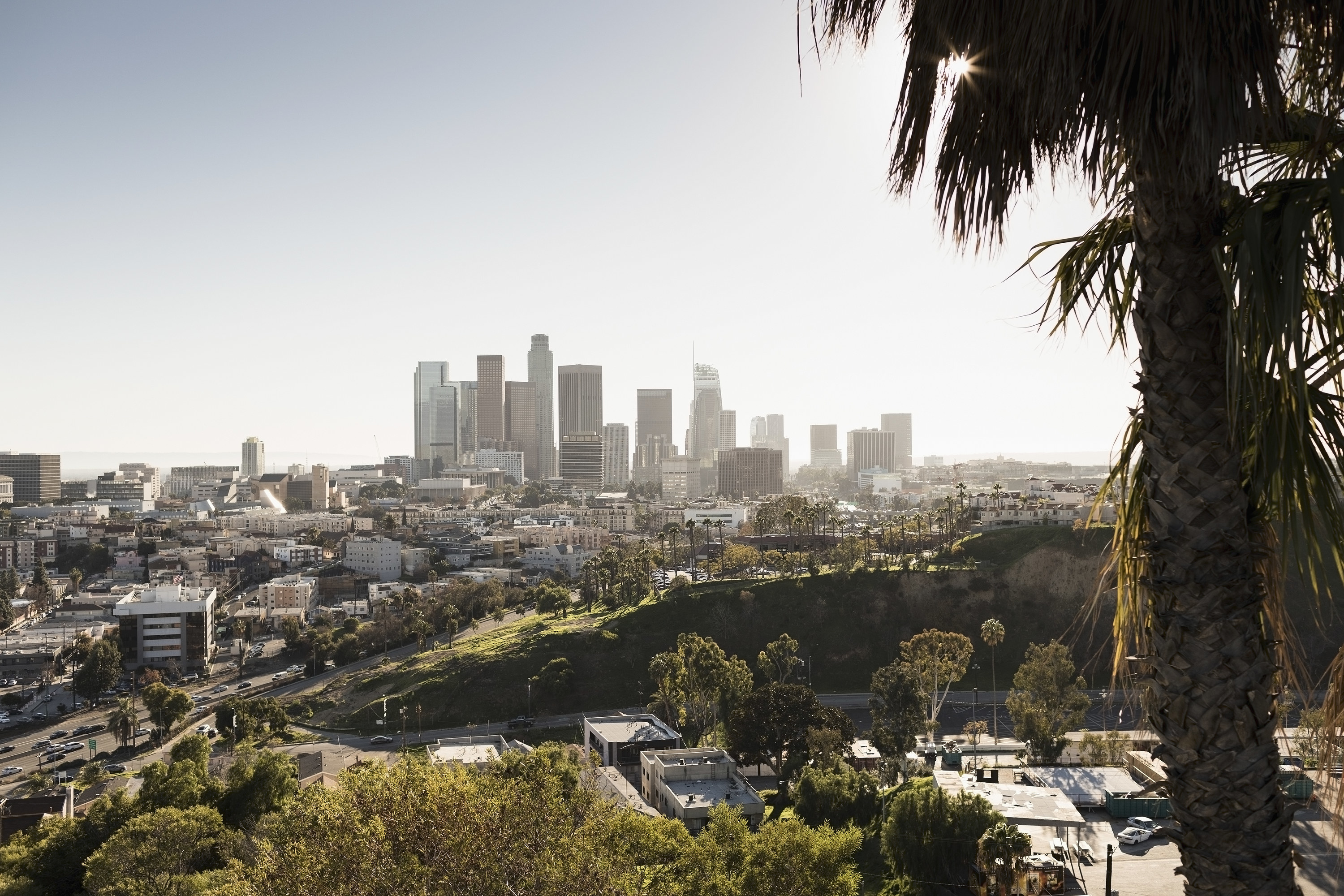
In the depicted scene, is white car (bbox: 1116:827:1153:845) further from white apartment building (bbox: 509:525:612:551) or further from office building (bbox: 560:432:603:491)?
office building (bbox: 560:432:603:491)

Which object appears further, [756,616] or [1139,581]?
[756,616]

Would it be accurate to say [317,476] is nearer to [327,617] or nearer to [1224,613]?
[327,617]

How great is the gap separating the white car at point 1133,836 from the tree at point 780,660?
16273mm

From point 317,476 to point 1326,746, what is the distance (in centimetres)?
14291

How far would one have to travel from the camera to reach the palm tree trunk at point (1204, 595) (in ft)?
6.37

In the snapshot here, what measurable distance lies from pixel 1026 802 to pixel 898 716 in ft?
26.9

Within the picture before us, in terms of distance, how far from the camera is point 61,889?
16.6 metres

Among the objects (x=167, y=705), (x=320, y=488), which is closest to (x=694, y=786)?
(x=167, y=705)

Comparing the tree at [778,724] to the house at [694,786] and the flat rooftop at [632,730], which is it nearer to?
the house at [694,786]

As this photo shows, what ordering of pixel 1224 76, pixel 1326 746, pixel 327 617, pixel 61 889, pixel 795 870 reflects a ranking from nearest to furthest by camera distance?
pixel 1224 76 < pixel 1326 746 < pixel 795 870 < pixel 61 889 < pixel 327 617

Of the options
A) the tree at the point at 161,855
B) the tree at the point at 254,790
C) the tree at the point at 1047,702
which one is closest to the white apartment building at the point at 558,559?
the tree at the point at 1047,702

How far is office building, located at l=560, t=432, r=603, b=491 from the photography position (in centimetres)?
15938

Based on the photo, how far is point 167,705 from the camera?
35.3 meters

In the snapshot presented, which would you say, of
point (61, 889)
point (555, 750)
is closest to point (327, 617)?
point (555, 750)
